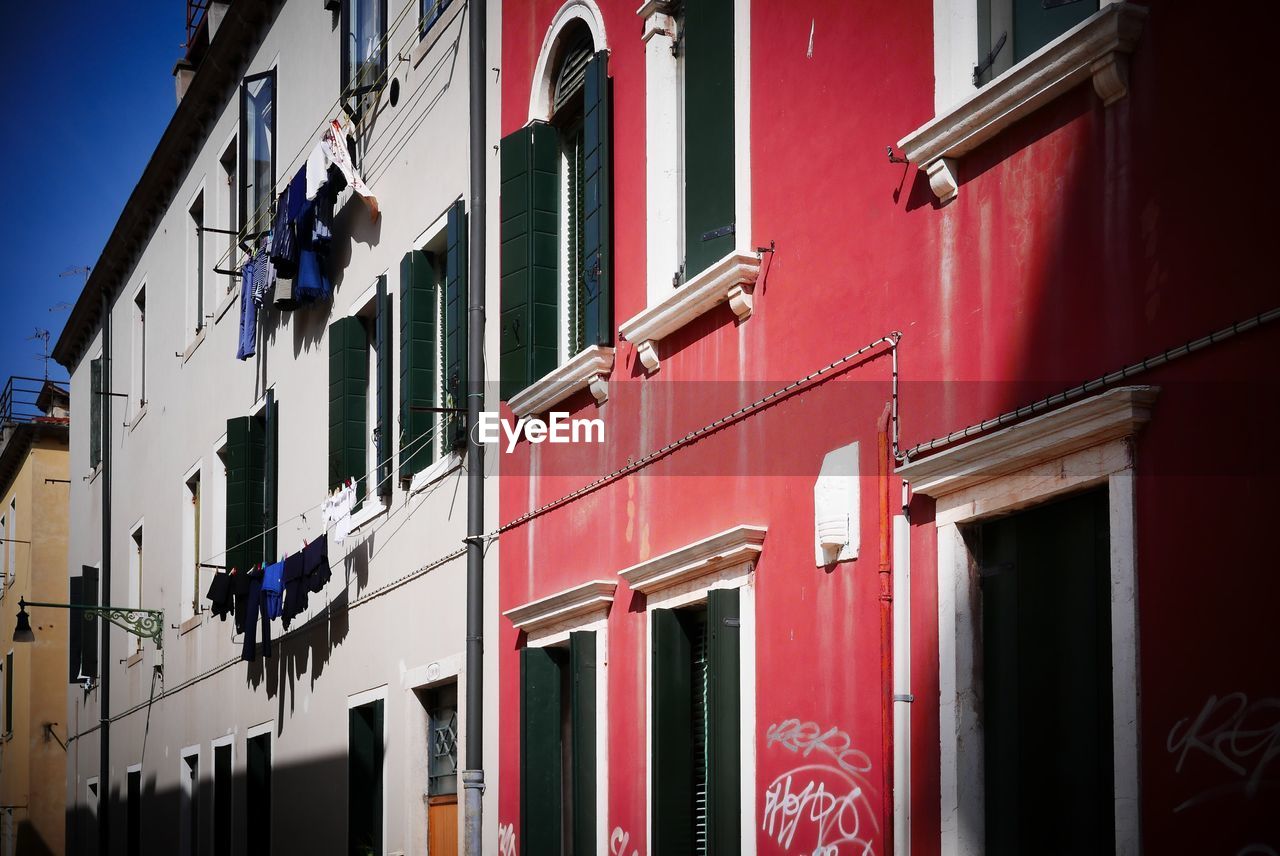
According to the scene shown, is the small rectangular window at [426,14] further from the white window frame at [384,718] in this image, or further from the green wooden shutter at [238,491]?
the green wooden shutter at [238,491]

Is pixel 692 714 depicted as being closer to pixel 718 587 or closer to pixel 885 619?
pixel 718 587

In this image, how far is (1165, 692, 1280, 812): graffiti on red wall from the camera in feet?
17.7

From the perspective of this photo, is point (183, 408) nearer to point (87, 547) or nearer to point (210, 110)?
point (210, 110)

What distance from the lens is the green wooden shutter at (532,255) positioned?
37.6ft

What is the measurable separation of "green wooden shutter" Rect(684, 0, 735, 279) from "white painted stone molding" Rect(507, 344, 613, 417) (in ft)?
3.52

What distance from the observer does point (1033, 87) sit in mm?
6562

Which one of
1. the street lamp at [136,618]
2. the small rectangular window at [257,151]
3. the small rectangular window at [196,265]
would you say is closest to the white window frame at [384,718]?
the small rectangular window at [257,151]

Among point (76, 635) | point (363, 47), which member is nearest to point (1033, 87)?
point (363, 47)

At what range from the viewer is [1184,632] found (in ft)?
19.0

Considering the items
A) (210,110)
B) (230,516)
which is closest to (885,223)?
(230,516)

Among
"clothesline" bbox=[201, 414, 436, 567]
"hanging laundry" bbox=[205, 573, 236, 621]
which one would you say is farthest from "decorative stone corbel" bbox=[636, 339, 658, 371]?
"hanging laundry" bbox=[205, 573, 236, 621]

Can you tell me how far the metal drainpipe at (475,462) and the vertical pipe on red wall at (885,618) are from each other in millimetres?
4816

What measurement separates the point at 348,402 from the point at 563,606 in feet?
15.7

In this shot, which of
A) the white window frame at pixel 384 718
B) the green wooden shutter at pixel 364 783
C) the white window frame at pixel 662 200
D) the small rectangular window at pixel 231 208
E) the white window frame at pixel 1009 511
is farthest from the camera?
the small rectangular window at pixel 231 208
